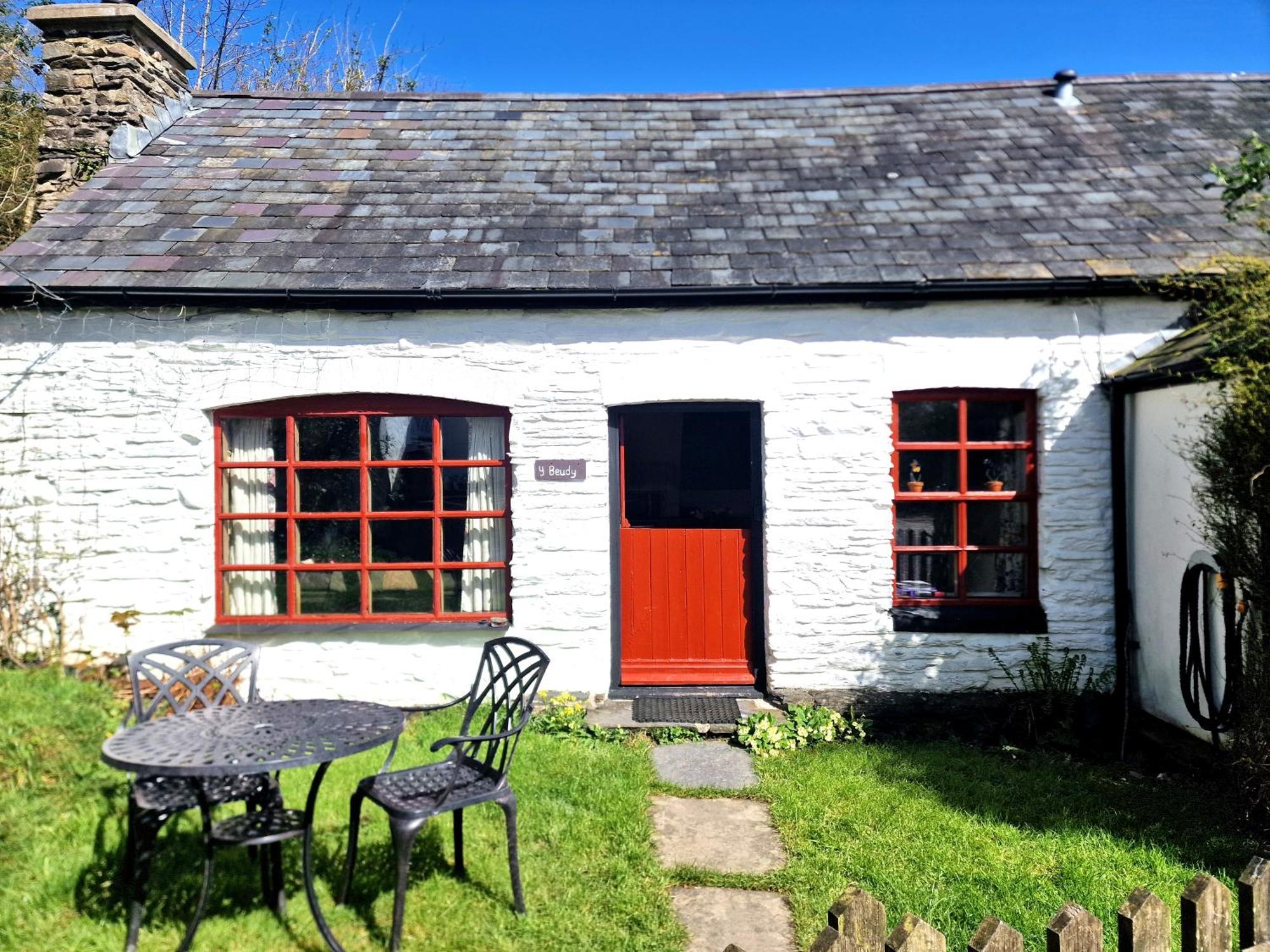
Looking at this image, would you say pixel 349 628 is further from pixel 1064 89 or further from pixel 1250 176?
pixel 1064 89

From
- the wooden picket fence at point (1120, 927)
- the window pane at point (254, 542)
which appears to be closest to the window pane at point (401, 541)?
the window pane at point (254, 542)

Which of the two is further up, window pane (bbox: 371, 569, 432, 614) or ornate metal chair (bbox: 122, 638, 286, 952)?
window pane (bbox: 371, 569, 432, 614)

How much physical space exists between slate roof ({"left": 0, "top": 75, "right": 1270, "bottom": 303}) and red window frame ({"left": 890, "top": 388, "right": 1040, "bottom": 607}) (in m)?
0.90

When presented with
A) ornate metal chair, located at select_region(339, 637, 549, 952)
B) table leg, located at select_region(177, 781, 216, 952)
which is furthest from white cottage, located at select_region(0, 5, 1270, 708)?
table leg, located at select_region(177, 781, 216, 952)

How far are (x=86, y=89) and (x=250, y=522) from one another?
457 cm

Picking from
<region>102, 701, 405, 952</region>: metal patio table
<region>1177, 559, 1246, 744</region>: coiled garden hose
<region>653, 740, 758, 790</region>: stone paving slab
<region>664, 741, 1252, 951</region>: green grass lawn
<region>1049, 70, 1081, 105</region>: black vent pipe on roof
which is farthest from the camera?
<region>1049, 70, 1081, 105</region>: black vent pipe on roof

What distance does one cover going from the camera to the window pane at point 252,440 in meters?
6.73

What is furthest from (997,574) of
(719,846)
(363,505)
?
(363,505)

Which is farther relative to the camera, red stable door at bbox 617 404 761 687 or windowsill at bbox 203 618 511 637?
red stable door at bbox 617 404 761 687

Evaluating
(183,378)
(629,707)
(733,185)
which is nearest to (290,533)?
(183,378)

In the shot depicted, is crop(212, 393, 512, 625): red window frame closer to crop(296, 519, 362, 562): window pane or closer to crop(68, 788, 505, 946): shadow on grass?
crop(296, 519, 362, 562): window pane

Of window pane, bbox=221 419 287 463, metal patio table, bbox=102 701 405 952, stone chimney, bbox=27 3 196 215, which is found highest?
stone chimney, bbox=27 3 196 215

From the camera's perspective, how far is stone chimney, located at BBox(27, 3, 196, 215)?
7.83 metres

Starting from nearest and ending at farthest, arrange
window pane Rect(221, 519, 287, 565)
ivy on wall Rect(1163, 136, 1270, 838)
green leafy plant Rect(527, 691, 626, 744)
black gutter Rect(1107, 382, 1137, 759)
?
ivy on wall Rect(1163, 136, 1270, 838) → green leafy plant Rect(527, 691, 626, 744) → black gutter Rect(1107, 382, 1137, 759) → window pane Rect(221, 519, 287, 565)
